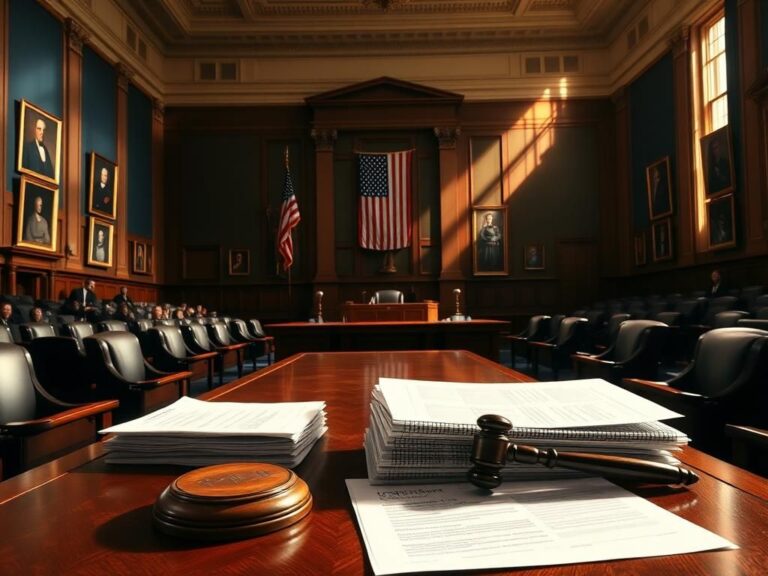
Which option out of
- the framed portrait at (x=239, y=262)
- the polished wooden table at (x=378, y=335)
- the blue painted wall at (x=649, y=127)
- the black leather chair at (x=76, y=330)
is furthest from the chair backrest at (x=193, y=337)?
the blue painted wall at (x=649, y=127)

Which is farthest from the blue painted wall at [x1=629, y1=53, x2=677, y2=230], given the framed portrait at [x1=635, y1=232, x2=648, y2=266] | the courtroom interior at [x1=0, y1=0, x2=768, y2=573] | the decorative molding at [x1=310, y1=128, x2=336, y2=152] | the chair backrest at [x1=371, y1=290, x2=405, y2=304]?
the decorative molding at [x1=310, y1=128, x2=336, y2=152]

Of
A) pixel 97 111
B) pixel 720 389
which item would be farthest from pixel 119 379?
pixel 97 111

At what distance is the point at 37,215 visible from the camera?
8852mm

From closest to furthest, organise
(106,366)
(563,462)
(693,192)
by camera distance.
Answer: (563,462)
(106,366)
(693,192)

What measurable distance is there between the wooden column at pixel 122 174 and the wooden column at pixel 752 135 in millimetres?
11751

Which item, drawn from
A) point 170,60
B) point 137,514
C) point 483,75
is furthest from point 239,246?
point 137,514

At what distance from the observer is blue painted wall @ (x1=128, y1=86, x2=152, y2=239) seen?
12336 mm

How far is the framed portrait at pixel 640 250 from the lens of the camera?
41.0 ft

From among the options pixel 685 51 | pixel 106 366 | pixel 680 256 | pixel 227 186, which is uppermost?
pixel 685 51

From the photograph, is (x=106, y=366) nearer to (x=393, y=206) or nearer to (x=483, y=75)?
(x=393, y=206)

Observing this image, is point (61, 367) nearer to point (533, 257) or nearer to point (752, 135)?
point (752, 135)

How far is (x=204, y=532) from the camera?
0.62 meters

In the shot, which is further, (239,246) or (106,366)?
(239,246)

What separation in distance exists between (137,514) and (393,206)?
13029 millimetres
